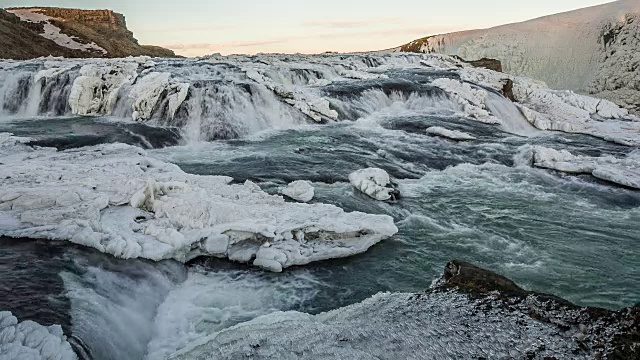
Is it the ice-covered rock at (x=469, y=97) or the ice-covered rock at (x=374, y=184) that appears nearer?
the ice-covered rock at (x=374, y=184)

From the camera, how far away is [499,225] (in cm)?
638

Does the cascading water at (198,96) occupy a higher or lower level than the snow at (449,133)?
higher

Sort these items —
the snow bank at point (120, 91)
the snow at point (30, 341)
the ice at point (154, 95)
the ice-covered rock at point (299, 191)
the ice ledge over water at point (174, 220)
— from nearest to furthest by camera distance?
the snow at point (30, 341) < the ice ledge over water at point (174, 220) < the ice-covered rock at point (299, 191) < the ice at point (154, 95) < the snow bank at point (120, 91)

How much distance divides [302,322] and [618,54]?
3376 centimetres

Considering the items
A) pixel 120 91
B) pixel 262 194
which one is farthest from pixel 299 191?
pixel 120 91

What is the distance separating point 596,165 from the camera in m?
8.97

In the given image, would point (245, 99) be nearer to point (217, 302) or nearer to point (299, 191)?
point (299, 191)

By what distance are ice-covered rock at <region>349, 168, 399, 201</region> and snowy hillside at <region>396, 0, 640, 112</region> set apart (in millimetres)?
23155

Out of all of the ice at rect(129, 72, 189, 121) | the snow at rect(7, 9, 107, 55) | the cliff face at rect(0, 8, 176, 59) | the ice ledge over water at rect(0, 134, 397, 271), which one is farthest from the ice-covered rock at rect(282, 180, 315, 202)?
the snow at rect(7, 9, 107, 55)

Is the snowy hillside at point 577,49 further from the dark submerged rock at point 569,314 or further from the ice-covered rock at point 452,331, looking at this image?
the ice-covered rock at point 452,331

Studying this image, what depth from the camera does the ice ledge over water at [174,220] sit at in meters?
4.76

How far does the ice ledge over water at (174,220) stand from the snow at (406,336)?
1.62 metres

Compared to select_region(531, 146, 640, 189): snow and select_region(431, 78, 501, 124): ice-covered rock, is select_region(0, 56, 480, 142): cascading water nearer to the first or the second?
select_region(431, 78, 501, 124): ice-covered rock

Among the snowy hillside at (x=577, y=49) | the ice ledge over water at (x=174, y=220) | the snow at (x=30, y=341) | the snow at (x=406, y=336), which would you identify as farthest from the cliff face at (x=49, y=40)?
the snow at (x=406, y=336)
